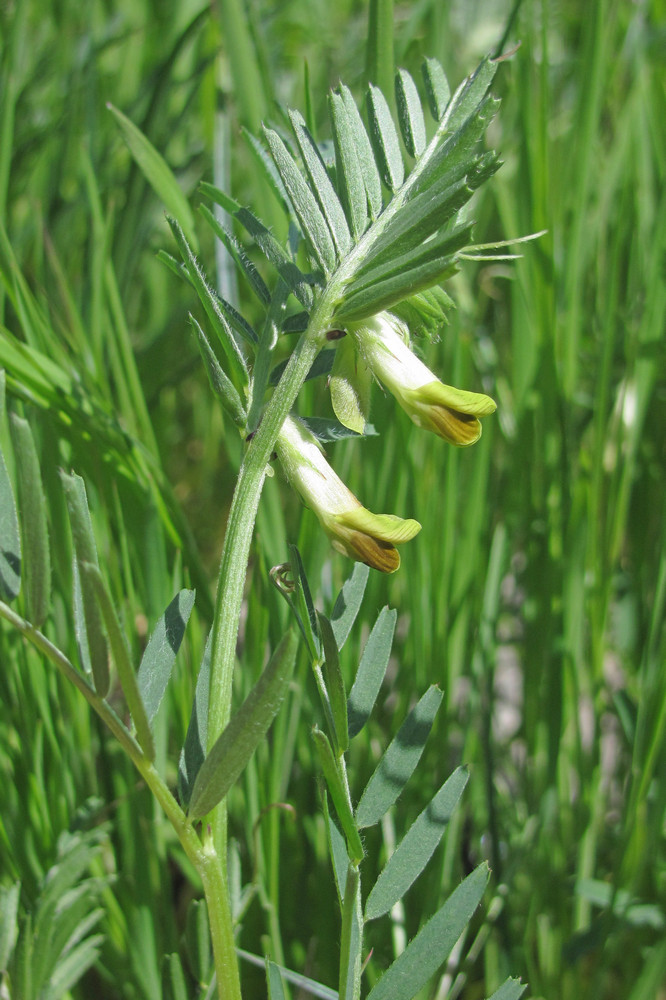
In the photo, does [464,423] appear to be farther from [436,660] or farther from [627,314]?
[627,314]

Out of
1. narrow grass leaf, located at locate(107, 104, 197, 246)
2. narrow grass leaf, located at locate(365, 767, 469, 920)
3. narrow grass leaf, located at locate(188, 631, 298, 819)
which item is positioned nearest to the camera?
narrow grass leaf, located at locate(188, 631, 298, 819)

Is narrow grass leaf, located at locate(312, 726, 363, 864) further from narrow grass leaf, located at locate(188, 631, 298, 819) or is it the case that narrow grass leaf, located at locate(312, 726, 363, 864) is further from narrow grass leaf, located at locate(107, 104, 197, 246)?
narrow grass leaf, located at locate(107, 104, 197, 246)

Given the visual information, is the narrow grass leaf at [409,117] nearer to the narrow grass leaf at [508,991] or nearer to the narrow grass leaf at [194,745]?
the narrow grass leaf at [194,745]

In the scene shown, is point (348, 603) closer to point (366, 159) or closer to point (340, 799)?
point (340, 799)

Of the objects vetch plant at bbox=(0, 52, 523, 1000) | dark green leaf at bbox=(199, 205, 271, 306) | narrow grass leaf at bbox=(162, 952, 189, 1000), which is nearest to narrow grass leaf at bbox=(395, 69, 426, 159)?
vetch plant at bbox=(0, 52, 523, 1000)

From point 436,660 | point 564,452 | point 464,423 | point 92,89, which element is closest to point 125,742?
point 464,423

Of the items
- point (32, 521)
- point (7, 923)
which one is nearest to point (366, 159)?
point (32, 521)

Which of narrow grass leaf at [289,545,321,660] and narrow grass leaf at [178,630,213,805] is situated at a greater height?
narrow grass leaf at [289,545,321,660]

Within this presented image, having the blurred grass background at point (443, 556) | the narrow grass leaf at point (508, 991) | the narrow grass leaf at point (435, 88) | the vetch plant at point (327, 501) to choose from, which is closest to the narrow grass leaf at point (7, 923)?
the blurred grass background at point (443, 556)
